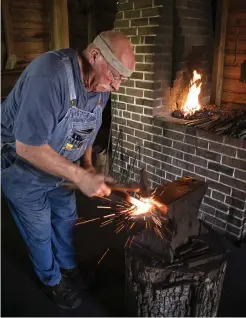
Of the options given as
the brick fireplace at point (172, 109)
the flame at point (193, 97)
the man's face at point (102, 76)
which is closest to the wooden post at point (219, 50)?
the brick fireplace at point (172, 109)

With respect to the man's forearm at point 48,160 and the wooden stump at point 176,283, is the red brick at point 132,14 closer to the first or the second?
the man's forearm at point 48,160

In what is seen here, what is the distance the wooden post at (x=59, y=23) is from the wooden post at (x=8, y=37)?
0.57 meters

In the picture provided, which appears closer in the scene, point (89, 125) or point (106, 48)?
point (106, 48)

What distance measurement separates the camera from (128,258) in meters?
2.08

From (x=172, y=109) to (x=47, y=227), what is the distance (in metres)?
2.17

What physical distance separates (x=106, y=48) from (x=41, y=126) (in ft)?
1.97

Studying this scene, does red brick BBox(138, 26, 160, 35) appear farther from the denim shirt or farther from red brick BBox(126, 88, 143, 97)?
the denim shirt

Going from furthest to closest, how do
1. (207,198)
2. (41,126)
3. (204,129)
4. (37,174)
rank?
(207,198), (204,129), (37,174), (41,126)

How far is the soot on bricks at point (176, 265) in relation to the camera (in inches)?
76.0

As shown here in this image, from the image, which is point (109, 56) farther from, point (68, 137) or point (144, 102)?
point (144, 102)

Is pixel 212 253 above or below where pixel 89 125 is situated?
below

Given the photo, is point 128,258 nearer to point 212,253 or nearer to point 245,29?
point 212,253

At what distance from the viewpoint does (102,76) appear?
6.38ft

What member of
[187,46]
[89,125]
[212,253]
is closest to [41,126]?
[89,125]
